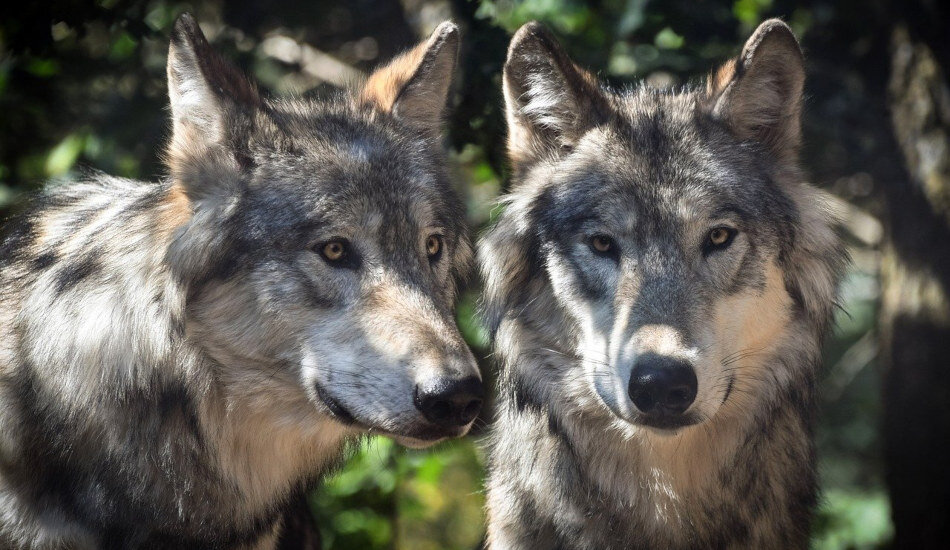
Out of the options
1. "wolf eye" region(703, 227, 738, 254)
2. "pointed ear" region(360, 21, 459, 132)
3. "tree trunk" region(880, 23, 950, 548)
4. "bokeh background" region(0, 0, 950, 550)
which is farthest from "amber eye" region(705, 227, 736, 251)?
"tree trunk" region(880, 23, 950, 548)

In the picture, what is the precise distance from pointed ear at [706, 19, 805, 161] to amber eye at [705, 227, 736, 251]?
0.49m

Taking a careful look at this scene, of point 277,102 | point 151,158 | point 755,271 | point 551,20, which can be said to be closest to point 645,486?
point 755,271

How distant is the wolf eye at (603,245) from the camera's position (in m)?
3.42

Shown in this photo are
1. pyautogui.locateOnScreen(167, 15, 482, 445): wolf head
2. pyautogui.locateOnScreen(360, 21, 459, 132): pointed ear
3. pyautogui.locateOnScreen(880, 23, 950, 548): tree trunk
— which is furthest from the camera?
pyautogui.locateOnScreen(880, 23, 950, 548): tree trunk

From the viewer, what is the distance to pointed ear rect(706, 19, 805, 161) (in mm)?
3521

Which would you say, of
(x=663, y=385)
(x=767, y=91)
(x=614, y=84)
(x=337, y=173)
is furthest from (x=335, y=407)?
(x=614, y=84)

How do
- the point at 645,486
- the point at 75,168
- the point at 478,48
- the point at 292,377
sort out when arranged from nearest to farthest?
the point at 292,377 → the point at 645,486 → the point at 478,48 → the point at 75,168

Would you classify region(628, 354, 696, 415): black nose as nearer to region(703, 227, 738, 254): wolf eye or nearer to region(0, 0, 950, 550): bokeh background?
region(703, 227, 738, 254): wolf eye

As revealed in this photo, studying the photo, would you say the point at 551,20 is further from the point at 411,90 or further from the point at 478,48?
the point at 411,90

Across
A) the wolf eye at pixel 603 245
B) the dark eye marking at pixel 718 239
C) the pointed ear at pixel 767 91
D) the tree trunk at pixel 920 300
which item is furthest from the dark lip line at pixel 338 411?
the tree trunk at pixel 920 300

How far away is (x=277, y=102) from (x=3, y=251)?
1.27 meters

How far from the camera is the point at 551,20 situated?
5.10m

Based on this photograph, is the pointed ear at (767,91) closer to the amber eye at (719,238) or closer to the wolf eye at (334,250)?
the amber eye at (719,238)

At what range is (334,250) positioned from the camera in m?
3.22
